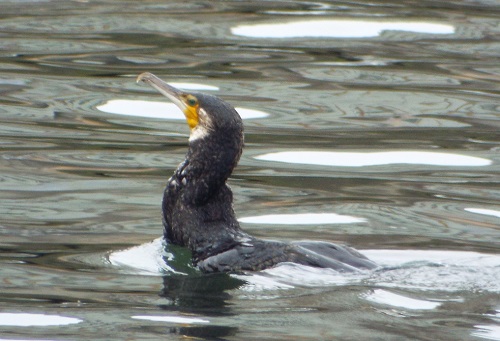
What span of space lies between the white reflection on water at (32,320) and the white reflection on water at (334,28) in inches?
316

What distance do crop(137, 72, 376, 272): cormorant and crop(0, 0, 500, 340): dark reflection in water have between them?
0.55ft

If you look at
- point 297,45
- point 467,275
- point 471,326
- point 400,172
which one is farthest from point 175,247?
point 297,45

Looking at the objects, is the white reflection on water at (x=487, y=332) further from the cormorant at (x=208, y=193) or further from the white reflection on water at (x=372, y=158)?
the white reflection on water at (x=372, y=158)

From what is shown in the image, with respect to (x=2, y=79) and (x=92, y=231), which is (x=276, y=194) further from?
(x=2, y=79)

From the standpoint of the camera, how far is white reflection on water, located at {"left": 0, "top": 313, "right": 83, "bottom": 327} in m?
5.76

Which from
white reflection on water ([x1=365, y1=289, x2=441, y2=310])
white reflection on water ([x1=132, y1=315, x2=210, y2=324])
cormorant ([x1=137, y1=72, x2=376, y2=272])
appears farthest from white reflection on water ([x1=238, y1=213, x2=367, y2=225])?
white reflection on water ([x1=132, y1=315, x2=210, y2=324])

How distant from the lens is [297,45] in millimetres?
13234

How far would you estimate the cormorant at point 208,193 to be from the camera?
22.9ft

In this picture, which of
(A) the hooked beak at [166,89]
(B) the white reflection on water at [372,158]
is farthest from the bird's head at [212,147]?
(B) the white reflection on water at [372,158]

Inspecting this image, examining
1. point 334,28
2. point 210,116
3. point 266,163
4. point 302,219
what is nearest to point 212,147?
point 210,116

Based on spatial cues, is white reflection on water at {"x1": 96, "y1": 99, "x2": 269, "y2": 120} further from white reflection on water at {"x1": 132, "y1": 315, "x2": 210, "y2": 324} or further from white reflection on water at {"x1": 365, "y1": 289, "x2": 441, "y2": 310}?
white reflection on water at {"x1": 132, "y1": 315, "x2": 210, "y2": 324}

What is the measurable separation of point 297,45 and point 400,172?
154 inches

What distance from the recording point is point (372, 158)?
32.7ft

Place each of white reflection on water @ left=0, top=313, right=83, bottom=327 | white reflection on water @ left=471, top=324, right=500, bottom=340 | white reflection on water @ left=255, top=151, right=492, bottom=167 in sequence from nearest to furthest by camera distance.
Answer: white reflection on water @ left=471, top=324, right=500, bottom=340
white reflection on water @ left=0, top=313, right=83, bottom=327
white reflection on water @ left=255, top=151, right=492, bottom=167
